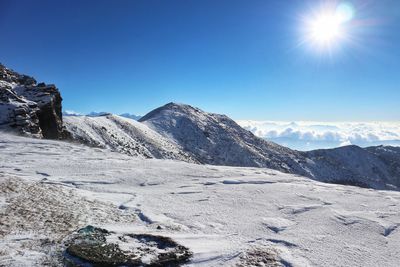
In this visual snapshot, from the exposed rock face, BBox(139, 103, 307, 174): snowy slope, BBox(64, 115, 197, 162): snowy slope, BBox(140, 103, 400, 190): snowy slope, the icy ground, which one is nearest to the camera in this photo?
the icy ground

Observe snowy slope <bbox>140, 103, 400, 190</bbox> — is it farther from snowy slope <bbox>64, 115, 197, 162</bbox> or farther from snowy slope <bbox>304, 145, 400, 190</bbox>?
snowy slope <bbox>64, 115, 197, 162</bbox>

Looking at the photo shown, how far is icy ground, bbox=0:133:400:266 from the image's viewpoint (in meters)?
8.31

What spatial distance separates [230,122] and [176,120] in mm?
25144

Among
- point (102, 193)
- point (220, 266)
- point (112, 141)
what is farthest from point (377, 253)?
point (112, 141)

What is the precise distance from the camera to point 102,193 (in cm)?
1348

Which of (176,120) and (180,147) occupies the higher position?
(176,120)

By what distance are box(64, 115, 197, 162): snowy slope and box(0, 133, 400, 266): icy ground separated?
33942 millimetres

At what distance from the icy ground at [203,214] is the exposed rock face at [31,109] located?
13630mm

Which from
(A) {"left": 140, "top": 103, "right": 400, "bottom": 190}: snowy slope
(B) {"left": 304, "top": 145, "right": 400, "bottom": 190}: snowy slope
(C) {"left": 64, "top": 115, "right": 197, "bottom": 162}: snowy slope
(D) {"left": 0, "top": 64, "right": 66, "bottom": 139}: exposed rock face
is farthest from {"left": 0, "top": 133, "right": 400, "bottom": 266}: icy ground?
(B) {"left": 304, "top": 145, "right": 400, "bottom": 190}: snowy slope

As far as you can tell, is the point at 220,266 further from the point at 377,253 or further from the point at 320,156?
the point at 320,156

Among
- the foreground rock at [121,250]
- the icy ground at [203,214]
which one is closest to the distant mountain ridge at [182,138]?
the icy ground at [203,214]

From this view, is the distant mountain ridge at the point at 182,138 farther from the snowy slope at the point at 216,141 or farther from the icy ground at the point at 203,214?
the icy ground at the point at 203,214

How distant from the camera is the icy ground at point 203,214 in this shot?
27.3ft

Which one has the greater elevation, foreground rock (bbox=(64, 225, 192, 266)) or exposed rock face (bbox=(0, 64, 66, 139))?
exposed rock face (bbox=(0, 64, 66, 139))
